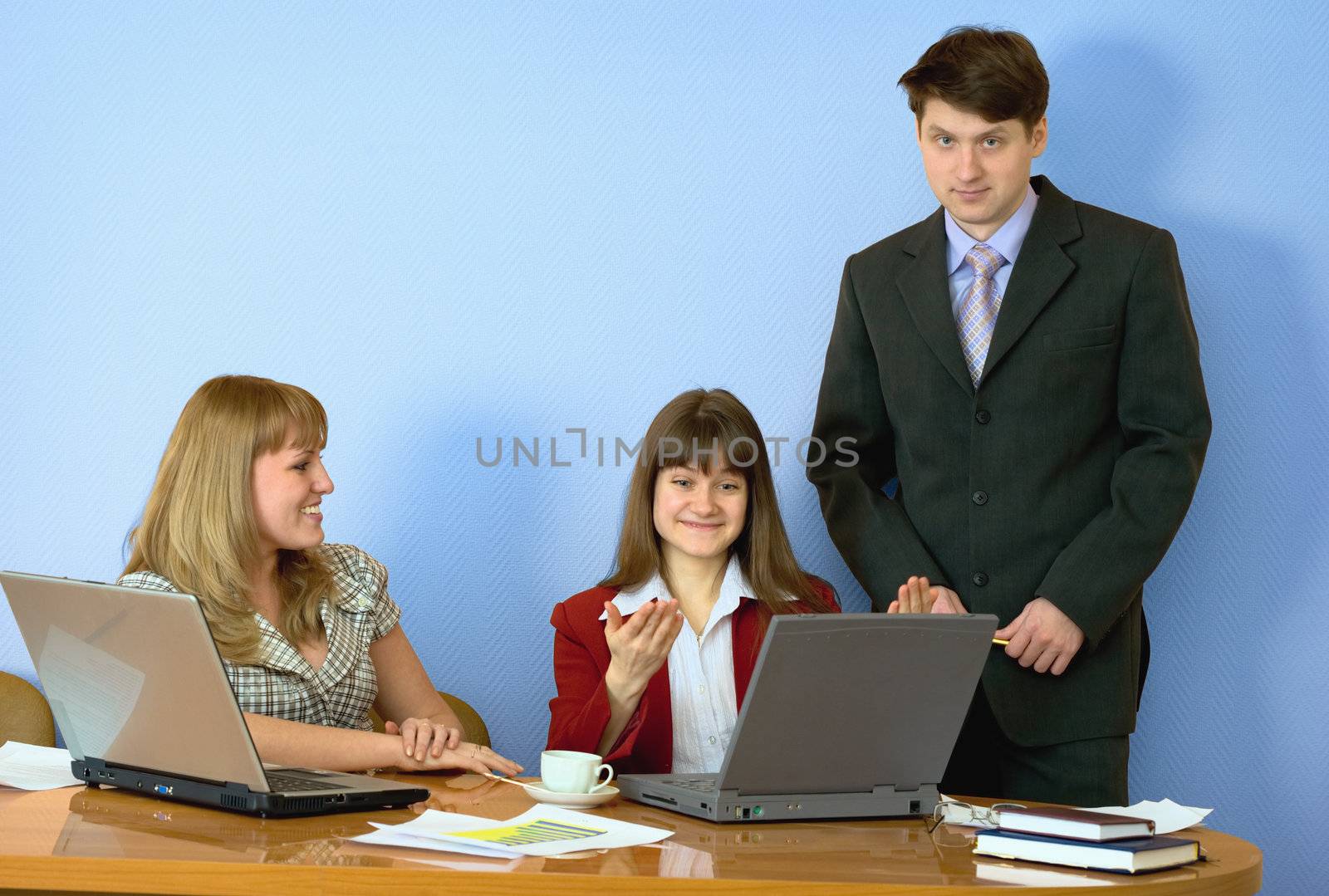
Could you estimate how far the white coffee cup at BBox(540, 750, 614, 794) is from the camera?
146cm

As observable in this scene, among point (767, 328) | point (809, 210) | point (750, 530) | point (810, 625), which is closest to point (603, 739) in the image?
point (750, 530)

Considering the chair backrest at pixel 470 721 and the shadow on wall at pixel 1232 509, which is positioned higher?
the shadow on wall at pixel 1232 509

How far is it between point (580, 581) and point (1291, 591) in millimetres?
1322

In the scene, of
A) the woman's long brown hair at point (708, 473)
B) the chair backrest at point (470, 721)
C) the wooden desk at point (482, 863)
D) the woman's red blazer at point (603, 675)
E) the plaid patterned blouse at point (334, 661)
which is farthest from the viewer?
the chair backrest at point (470, 721)

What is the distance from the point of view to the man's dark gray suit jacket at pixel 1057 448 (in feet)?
6.46

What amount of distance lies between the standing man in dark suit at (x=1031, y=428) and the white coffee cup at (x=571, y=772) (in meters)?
0.66

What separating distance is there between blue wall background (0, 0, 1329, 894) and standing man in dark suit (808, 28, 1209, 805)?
359 millimetres

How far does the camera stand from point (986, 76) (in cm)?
194

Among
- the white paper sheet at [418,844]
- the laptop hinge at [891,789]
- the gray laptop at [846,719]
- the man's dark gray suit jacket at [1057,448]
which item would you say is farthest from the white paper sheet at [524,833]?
the man's dark gray suit jacket at [1057,448]

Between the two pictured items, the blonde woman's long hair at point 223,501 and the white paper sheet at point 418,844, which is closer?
the white paper sheet at point 418,844

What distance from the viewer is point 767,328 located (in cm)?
244

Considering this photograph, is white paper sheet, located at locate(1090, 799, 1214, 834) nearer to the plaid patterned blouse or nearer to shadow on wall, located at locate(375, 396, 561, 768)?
the plaid patterned blouse

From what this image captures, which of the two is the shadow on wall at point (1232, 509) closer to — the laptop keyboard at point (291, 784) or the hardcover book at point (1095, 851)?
the hardcover book at point (1095, 851)

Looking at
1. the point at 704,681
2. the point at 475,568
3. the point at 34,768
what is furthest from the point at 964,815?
the point at 475,568
